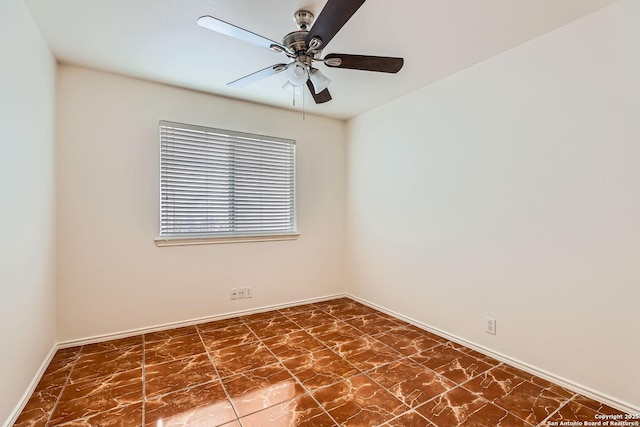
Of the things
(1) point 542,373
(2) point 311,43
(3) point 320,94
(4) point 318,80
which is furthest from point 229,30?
(1) point 542,373

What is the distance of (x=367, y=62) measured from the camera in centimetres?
197

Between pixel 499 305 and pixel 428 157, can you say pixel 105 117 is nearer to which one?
pixel 428 157

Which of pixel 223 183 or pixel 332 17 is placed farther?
pixel 223 183

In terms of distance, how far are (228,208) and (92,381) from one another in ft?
6.14

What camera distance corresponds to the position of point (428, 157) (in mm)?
2994

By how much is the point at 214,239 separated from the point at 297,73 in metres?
2.01

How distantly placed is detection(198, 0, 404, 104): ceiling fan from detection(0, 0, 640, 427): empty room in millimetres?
18

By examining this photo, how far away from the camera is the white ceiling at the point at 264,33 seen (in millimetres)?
1840

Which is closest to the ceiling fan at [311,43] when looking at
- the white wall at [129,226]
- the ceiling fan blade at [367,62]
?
the ceiling fan blade at [367,62]

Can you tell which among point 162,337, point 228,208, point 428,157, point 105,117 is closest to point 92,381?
point 162,337

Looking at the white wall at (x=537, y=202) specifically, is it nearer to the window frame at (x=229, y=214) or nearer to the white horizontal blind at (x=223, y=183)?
the window frame at (x=229, y=214)

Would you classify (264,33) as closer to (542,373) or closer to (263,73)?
(263,73)

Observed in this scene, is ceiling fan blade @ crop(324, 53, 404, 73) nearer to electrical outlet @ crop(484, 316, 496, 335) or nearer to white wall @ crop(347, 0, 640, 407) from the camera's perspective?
white wall @ crop(347, 0, 640, 407)

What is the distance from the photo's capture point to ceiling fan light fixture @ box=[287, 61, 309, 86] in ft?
6.62
